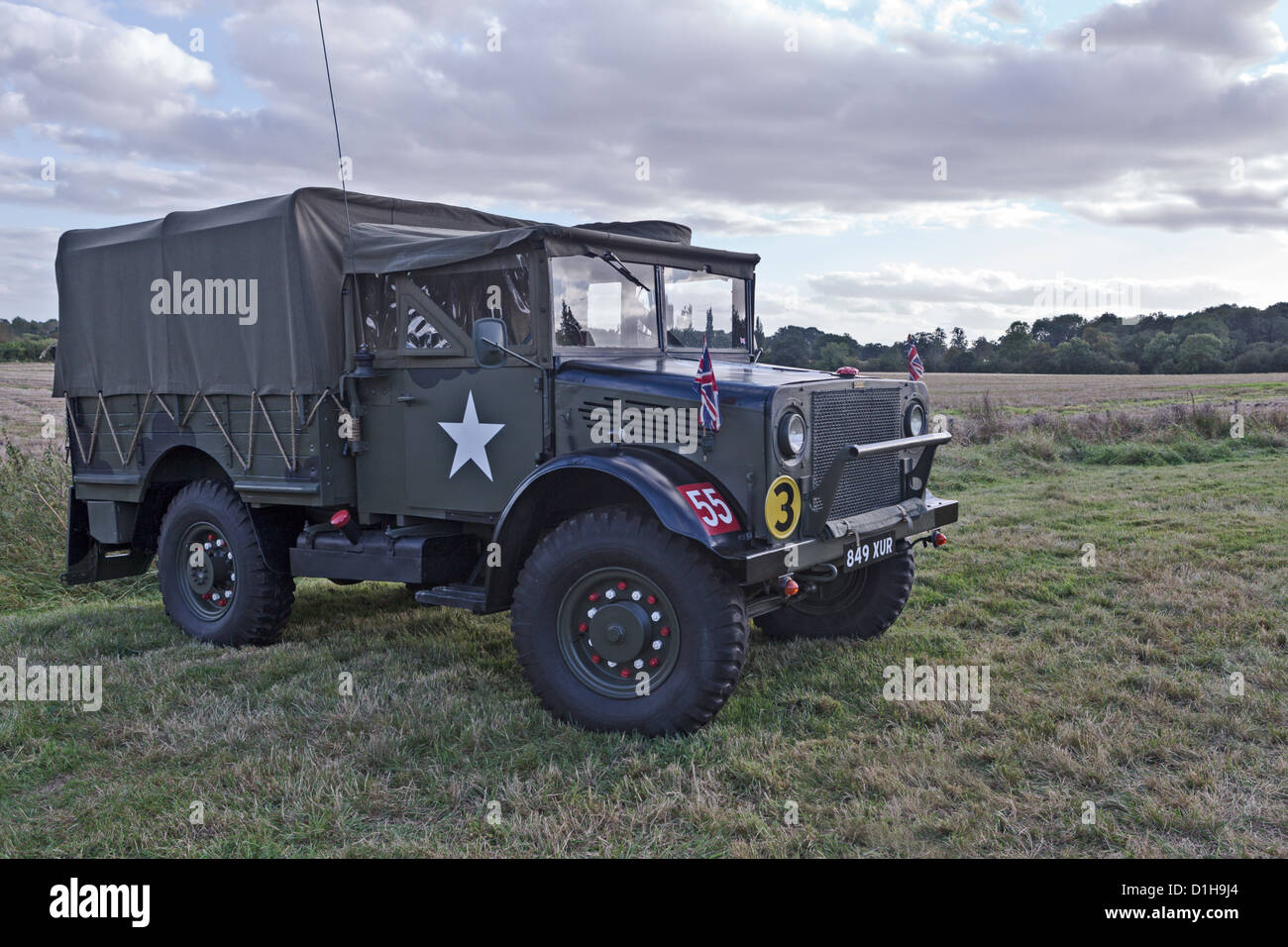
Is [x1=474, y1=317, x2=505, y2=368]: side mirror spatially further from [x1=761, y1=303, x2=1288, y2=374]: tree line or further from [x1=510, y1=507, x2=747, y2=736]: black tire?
[x1=761, y1=303, x2=1288, y2=374]: tree line

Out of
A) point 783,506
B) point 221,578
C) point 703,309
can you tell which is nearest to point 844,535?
point 783,506

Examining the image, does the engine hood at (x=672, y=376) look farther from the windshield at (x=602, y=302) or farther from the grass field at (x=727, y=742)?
the grass field at (x=727, y=742)

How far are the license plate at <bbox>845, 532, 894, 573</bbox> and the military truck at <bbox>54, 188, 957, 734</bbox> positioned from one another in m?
0.01

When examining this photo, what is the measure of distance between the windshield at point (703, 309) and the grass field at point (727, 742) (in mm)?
1976

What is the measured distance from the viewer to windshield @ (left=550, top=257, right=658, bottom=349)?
5.47 metres

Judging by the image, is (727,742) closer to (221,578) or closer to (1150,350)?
(221,578)

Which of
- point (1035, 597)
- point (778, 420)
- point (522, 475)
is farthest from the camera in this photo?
point (1035, 597)

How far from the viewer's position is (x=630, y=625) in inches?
188

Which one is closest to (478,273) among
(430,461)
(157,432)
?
(430,461)

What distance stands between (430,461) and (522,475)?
0.72m

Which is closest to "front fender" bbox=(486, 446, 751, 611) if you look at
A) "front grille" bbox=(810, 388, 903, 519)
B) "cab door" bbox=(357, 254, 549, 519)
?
"cab door" bbox=(357, 254, 549, 519)

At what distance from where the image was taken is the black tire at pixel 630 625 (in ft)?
14.9

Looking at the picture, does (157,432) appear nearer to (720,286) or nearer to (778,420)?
(720,286)
